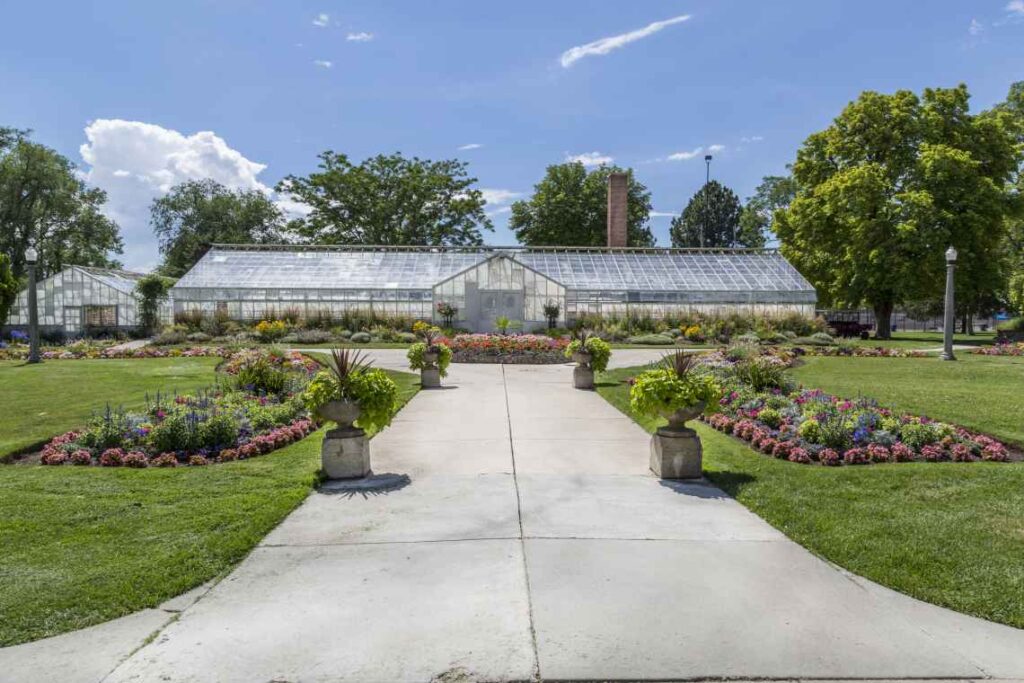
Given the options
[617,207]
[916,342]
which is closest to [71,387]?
[617,207]

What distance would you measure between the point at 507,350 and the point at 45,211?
40.5 metres

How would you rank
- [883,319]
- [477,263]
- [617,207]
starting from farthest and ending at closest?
[617,207], [883,319], [477,263]

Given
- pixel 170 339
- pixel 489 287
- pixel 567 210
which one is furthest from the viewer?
pixel 567 210

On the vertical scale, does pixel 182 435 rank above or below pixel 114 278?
below

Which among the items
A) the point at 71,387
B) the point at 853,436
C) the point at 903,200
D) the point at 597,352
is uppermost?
the point at 903,200

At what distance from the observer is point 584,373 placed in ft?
49.0

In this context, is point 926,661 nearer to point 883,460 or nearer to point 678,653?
point 678,653

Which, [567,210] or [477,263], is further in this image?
[567,210]

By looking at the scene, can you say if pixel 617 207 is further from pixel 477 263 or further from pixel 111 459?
pixel 111 459

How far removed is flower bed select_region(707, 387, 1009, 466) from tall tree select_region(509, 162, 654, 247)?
135 feet

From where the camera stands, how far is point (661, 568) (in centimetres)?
454

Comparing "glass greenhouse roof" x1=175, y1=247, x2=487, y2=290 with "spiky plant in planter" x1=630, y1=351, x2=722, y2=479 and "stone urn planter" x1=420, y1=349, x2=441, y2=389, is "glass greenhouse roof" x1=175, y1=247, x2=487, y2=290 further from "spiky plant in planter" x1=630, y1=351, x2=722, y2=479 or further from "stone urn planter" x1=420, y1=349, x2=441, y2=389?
"spiky plant in planter" x1=630, y1=351, x2=722, y2=479

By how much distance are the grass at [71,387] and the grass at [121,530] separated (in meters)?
2.27

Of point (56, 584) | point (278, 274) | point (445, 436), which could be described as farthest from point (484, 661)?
point (278, 274)
